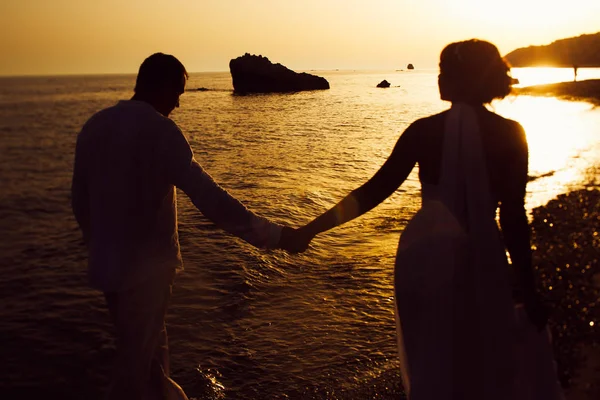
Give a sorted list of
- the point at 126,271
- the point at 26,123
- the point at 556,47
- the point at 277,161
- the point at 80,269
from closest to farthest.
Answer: the point at 126,271, the point at 80,269, the point at 277,161, the point at 26,123, the point at 556,47

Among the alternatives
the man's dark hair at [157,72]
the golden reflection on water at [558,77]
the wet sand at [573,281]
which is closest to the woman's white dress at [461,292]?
the man's dark hair at [157,72]

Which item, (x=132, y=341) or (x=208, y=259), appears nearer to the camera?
(x=132, y=341)

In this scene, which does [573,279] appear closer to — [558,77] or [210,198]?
[210,198]

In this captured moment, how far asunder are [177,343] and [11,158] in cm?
2110

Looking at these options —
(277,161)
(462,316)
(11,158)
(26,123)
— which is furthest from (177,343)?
(26,123)

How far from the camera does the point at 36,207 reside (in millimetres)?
14352

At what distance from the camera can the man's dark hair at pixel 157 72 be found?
3.13m

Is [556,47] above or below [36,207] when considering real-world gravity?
above

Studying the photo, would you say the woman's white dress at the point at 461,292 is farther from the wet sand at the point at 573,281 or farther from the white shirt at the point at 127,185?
the wet sand at the point at 573,281

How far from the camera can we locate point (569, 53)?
151 m

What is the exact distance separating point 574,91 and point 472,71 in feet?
191

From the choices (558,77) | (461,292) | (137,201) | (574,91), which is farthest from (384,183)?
(558,77)

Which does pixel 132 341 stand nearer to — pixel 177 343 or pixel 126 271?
pixel 126 271

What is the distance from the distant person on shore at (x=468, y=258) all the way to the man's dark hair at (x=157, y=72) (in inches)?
58.0
